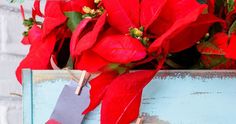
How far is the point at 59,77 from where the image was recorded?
1.10 feet

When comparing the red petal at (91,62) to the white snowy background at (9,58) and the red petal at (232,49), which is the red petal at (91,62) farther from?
the white snowy background at (9,58)

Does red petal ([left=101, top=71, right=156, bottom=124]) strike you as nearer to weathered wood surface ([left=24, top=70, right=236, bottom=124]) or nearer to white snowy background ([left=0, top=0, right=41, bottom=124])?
weathered wood surface ([left=24, top=70, right=236, bottom=124])

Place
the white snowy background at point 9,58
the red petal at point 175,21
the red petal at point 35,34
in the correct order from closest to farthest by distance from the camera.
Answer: the red petal at point 175,21, the red petal at point 35,34, the white snowy background at point 9,58

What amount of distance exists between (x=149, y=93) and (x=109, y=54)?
2.0 inches

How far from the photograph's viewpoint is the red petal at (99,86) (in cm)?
32

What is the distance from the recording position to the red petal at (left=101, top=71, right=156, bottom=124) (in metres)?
0.30

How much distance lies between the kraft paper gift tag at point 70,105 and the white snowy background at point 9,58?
0.45m

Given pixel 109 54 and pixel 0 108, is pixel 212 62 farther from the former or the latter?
pixel 0 108

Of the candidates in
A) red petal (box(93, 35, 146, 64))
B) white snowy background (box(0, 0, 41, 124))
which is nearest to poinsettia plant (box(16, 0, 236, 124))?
red petal (box(93, 35, 146, 64))

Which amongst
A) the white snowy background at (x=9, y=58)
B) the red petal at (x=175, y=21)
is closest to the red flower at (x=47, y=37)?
the red petal at (x=175, y=21)

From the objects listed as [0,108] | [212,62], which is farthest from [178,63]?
[0,108]

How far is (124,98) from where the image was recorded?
0.31m

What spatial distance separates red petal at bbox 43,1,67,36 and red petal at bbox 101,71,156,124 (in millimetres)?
92

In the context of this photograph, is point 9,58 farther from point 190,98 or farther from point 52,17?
point 190,98
